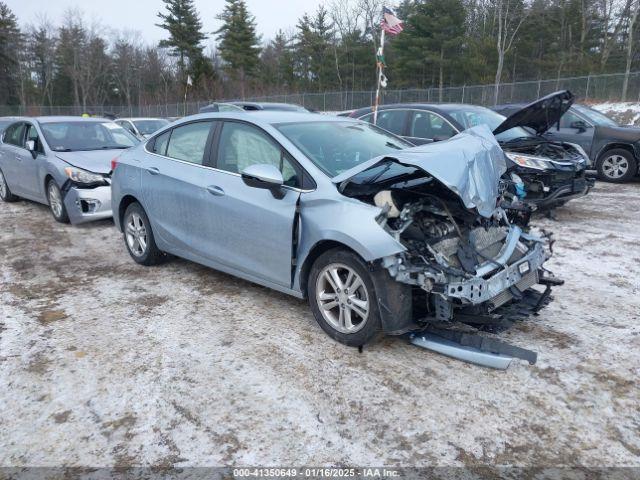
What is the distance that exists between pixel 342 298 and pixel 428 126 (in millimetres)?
5743

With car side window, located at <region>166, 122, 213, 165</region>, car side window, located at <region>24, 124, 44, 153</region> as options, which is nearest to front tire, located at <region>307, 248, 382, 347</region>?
car side window, located at <region>166, 122, 213, 165</region>

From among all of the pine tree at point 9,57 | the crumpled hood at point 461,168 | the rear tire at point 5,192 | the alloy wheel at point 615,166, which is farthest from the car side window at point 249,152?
the pine tree at point 9,57

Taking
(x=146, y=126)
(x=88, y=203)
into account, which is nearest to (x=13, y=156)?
(x=88, y=203)

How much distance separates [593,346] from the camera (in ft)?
12.4

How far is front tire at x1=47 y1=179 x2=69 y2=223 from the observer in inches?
307

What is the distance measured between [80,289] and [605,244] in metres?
6.15

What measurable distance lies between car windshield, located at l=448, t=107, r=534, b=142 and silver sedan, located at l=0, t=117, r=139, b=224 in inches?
224

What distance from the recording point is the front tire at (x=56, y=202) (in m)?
7.80

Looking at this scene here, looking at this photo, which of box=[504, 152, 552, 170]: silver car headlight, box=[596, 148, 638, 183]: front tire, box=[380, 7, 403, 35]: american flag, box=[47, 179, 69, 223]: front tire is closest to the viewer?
box=[504, 152, 552, 170]: silver car headlight

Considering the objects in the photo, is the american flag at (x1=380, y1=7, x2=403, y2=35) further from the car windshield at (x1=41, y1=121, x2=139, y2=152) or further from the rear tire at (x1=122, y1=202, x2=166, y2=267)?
the rear tire at (x1=122, y1=202, x2=166, y2=267)

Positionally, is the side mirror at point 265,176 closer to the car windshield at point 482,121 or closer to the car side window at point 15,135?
the car windshield at point 482,121

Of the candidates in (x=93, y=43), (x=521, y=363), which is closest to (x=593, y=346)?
(x=521, y=363)

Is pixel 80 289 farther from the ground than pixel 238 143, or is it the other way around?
pixel 238 143

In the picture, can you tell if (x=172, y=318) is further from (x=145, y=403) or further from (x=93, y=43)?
(x=93, y=43)
